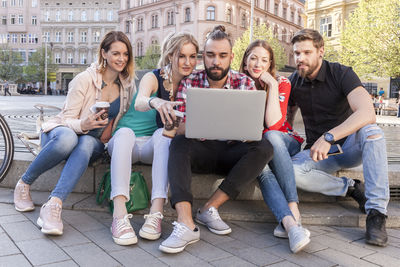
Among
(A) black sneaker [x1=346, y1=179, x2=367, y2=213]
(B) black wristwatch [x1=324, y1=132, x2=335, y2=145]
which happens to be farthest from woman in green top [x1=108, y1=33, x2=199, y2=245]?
(A) black sneaker [x1=346, y1=179, x2=367, y2=213]

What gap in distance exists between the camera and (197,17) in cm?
4575

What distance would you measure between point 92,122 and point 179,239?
1067mm

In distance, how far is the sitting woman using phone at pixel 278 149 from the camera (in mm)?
2822

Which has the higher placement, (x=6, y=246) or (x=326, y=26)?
(x=326, y=26)

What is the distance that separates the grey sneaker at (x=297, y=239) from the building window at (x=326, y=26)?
129 feet

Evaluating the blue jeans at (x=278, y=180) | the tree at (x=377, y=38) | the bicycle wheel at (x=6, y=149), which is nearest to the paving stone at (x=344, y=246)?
the blue jeans at (x=278, y=180)

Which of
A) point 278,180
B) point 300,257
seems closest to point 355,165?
point 278,180

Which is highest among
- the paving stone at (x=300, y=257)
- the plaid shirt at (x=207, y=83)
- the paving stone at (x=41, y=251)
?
the plaid shirt at (x=207, y=83)

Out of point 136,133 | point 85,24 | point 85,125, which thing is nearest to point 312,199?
point 136,133

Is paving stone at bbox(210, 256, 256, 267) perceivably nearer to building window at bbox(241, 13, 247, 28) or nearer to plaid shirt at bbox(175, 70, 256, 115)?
plaid shirt at bbox(175, 70, 256, 115)

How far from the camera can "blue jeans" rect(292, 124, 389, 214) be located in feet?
9.45

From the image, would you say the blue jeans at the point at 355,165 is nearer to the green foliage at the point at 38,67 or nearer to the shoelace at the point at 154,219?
the shoelace at the point at 154,219

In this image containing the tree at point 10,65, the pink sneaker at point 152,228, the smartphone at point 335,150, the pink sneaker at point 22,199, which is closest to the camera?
the pink sneaker at point 152,228

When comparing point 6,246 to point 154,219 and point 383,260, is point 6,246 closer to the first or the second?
point 154,219
